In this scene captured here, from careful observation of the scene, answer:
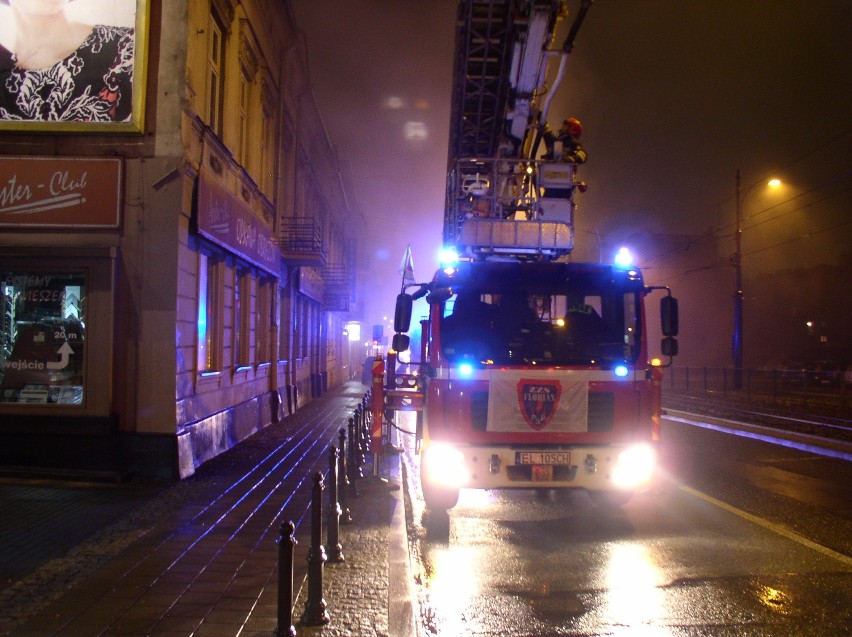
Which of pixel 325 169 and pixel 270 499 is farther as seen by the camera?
pixel 325 169

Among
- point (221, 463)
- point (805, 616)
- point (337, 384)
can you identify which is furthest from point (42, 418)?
point (337, 384)

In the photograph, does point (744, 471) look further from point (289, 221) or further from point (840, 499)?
point (289, 221)

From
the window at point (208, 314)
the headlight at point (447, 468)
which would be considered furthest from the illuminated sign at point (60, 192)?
A: the headlight at point (447, 468)

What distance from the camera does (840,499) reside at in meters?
9.21

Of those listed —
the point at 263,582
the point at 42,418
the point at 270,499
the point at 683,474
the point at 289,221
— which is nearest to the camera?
the point at 263,582

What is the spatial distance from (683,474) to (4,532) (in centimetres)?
931

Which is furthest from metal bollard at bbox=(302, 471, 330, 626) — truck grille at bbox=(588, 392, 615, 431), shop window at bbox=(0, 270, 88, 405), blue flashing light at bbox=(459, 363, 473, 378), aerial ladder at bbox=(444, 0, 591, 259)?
shop window at bbox=(0, 270, 88, 405)

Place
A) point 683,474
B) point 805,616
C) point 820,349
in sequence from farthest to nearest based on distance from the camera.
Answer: point 820,349 → point 683,474 → point 805,616

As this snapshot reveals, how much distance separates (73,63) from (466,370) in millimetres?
7689

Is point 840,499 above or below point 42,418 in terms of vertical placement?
below

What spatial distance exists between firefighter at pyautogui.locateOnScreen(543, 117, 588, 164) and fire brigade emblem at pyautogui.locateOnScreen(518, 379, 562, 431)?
4679mm

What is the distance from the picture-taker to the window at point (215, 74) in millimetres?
12328

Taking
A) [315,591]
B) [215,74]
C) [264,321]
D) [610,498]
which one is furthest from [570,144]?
[264,321]

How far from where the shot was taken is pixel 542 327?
7426 mm
